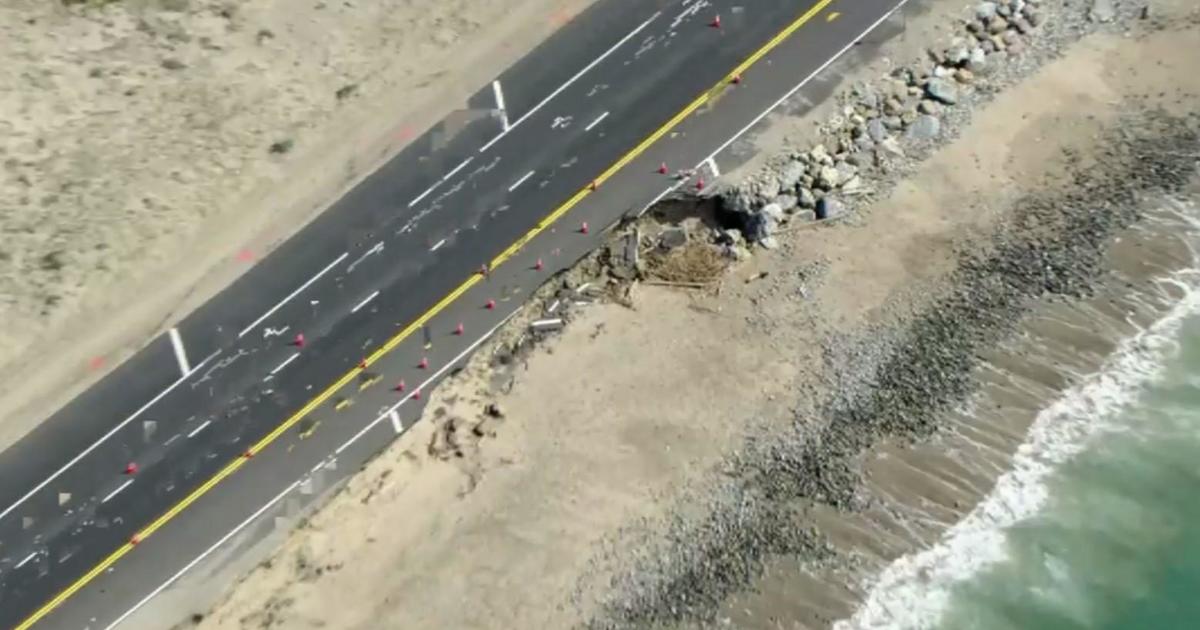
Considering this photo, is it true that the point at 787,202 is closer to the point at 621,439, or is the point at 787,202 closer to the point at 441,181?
the point at 621,439

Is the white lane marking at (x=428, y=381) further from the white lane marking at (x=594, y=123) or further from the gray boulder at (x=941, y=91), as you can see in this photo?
the gray boulder at (x=941, y=91)

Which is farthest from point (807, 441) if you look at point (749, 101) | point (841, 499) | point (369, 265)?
point (369, 265)

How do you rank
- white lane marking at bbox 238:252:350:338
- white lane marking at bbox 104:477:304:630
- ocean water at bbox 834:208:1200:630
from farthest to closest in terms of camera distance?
1. white lane marking at bbox 238:252:350:338
2. white lane marking at bbox 104:477:304:630
3. ocean water at bbox 834:208:1200:630

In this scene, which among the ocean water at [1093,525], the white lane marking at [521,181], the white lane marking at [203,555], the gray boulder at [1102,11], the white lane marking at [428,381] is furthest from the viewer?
the gray boulder at [1102,11]

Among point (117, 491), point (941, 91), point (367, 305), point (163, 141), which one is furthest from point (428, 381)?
point (941, 91)

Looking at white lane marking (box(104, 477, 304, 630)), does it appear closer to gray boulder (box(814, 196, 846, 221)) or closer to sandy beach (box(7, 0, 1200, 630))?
sandy beach (box(7, 0, 1200, 630))

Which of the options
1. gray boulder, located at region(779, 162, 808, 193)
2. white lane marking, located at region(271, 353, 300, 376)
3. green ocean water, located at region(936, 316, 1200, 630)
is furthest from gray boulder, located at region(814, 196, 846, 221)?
white lane marking, located at region(271, 353, 300, 376)

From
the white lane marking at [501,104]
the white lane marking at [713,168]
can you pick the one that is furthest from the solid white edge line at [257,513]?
the white lane marking at [713,168]
